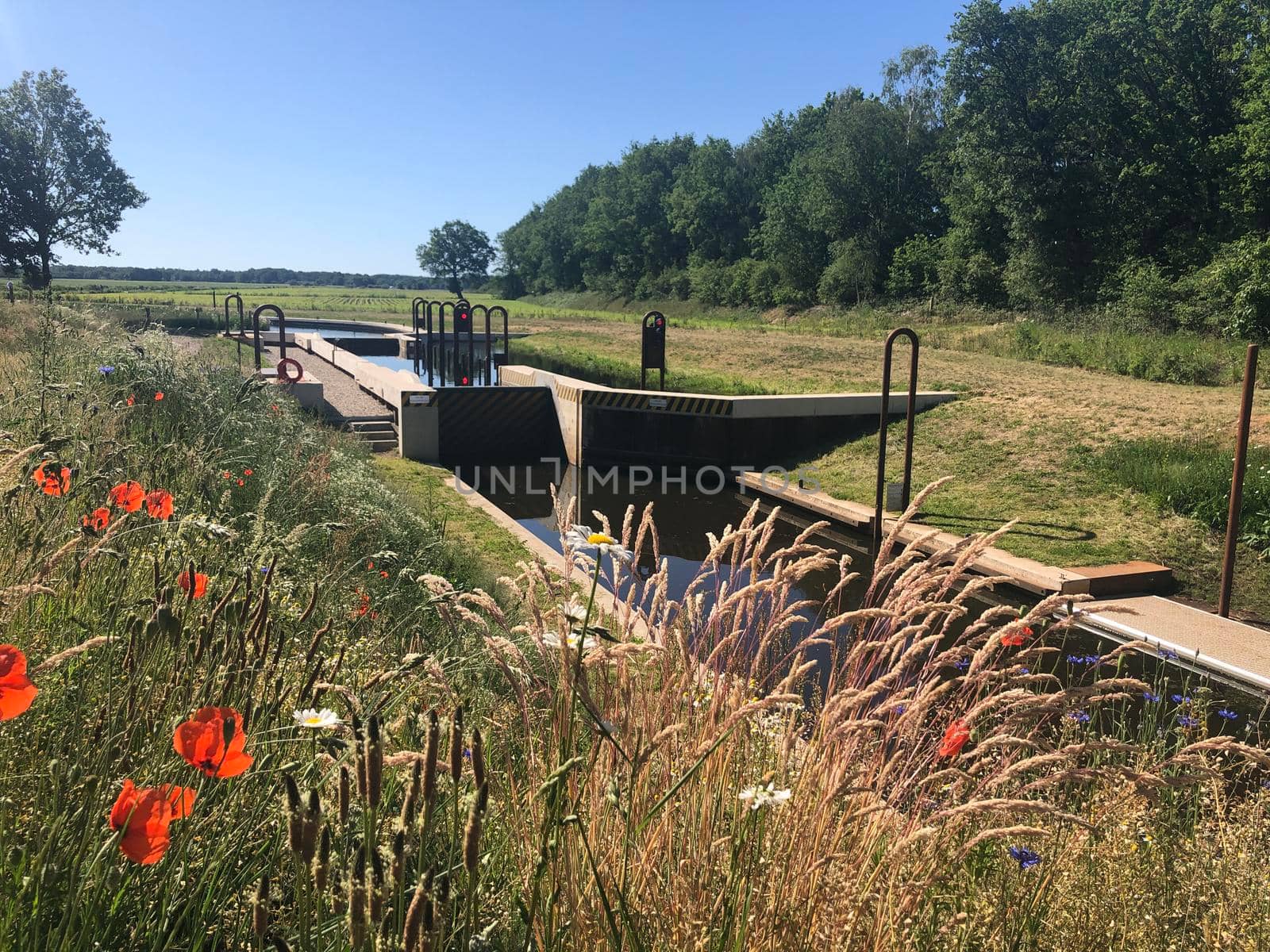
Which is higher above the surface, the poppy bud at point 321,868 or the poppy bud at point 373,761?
the poppy bud at point 373,761

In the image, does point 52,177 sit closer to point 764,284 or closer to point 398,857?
point 764,284

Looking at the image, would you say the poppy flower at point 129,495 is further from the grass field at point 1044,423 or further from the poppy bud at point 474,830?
the grass field at point 1044,423

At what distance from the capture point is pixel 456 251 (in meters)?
135

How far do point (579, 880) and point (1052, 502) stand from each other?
444 inches

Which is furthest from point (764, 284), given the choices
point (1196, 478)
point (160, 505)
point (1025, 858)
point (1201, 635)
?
point (1025, 858)

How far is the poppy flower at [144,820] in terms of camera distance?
114 centimetres

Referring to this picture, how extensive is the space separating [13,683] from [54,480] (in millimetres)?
1596

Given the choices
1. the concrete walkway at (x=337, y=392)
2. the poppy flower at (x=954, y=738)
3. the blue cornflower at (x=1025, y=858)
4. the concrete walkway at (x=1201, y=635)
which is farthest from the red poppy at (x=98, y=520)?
the concrete walkway at (x=337, y=392)

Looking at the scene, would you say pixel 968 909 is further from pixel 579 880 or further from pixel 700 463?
pixel 700 463

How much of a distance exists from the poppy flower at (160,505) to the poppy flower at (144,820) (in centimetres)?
138

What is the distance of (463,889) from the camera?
5.59 ft

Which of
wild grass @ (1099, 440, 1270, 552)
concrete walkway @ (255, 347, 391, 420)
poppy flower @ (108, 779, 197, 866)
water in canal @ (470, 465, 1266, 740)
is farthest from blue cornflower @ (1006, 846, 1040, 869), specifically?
concrete walkway @ (255, 347, 391, 420)

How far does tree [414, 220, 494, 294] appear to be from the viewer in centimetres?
13400

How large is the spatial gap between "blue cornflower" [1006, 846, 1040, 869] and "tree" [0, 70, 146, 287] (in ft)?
187
